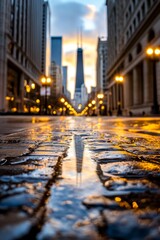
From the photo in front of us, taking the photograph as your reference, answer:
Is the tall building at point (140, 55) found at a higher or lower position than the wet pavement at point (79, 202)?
higher

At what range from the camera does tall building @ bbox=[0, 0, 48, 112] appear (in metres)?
49.3

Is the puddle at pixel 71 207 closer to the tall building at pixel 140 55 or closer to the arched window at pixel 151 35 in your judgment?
the tall building at pixel 140 55

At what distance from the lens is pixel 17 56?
199 feet

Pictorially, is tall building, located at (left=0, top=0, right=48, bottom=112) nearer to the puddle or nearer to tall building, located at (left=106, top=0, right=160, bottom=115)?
tall building, located at (left=106, top=0, right=160, bottom=115)

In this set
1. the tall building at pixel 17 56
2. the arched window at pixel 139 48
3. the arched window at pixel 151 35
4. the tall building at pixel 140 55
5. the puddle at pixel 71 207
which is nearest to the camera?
the puddle at pixel 71 207

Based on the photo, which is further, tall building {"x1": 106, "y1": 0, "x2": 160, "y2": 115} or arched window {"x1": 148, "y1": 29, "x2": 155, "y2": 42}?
arched window {"x1": 148, "y1": 29, "x2": 155, "y2": 42}

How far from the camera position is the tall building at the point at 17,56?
49312mm

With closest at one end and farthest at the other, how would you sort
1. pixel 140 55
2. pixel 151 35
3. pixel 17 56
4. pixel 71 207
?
pixel 71 207
pixel 151 35
pixel 140 55
pixel 17 56

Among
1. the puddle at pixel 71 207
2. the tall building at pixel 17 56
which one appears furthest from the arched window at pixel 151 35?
the puddle at pixel 71 207

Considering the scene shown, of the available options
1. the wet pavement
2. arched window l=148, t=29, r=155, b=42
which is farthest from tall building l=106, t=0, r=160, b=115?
the wet pavement

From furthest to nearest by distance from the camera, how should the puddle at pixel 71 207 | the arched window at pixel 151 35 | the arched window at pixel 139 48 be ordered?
the arched window at pixel 139 48, the arched window at pixel 151 35, the puddle at pixel 71 207

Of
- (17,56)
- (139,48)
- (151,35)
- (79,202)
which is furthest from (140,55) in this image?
(79,202)

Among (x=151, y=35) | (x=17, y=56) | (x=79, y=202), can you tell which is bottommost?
(x=79, y=202)

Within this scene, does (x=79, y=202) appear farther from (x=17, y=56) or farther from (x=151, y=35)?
(x=17, y=56)
